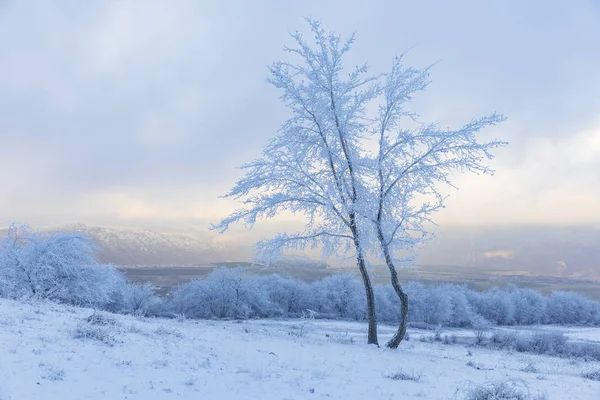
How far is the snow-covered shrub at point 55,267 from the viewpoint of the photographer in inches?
1224

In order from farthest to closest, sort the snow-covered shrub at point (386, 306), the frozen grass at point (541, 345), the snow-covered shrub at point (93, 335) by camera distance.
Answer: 1. the snow-covered shrub at point (386, 306)
2. the frozen grass at point (541, 345)
3. the snow-covered shrub at point (93, 335)

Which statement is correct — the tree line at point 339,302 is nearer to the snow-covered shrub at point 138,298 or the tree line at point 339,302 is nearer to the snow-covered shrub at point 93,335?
the snow-covered shrub at point 138,298

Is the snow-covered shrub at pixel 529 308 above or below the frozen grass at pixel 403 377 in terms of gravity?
below

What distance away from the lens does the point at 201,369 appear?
9.17m

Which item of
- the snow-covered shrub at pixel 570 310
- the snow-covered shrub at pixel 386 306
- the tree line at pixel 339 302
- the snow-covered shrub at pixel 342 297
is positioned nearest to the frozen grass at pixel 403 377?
the tree line at pixel 339 302

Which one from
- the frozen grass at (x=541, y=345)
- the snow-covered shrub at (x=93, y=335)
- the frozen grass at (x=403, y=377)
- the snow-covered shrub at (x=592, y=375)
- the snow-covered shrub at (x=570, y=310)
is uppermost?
the snow-covered shrub at (x=93, y=335)

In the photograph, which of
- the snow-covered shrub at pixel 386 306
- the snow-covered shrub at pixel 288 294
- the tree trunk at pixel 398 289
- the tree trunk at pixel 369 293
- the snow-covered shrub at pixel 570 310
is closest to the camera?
the tree trunk at pixel 398 289

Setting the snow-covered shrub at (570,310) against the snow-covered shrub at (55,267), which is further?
the snow-covered shrub at (570,310)

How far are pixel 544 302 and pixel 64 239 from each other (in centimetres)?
7112

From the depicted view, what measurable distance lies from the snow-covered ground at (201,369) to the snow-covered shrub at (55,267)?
1885cm

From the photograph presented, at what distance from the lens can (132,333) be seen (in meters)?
12.2

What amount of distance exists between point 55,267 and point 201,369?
1109 inches

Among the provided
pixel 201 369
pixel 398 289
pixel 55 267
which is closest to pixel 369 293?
pixel 398 289

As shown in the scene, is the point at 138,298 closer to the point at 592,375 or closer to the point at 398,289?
the point at 398,289
